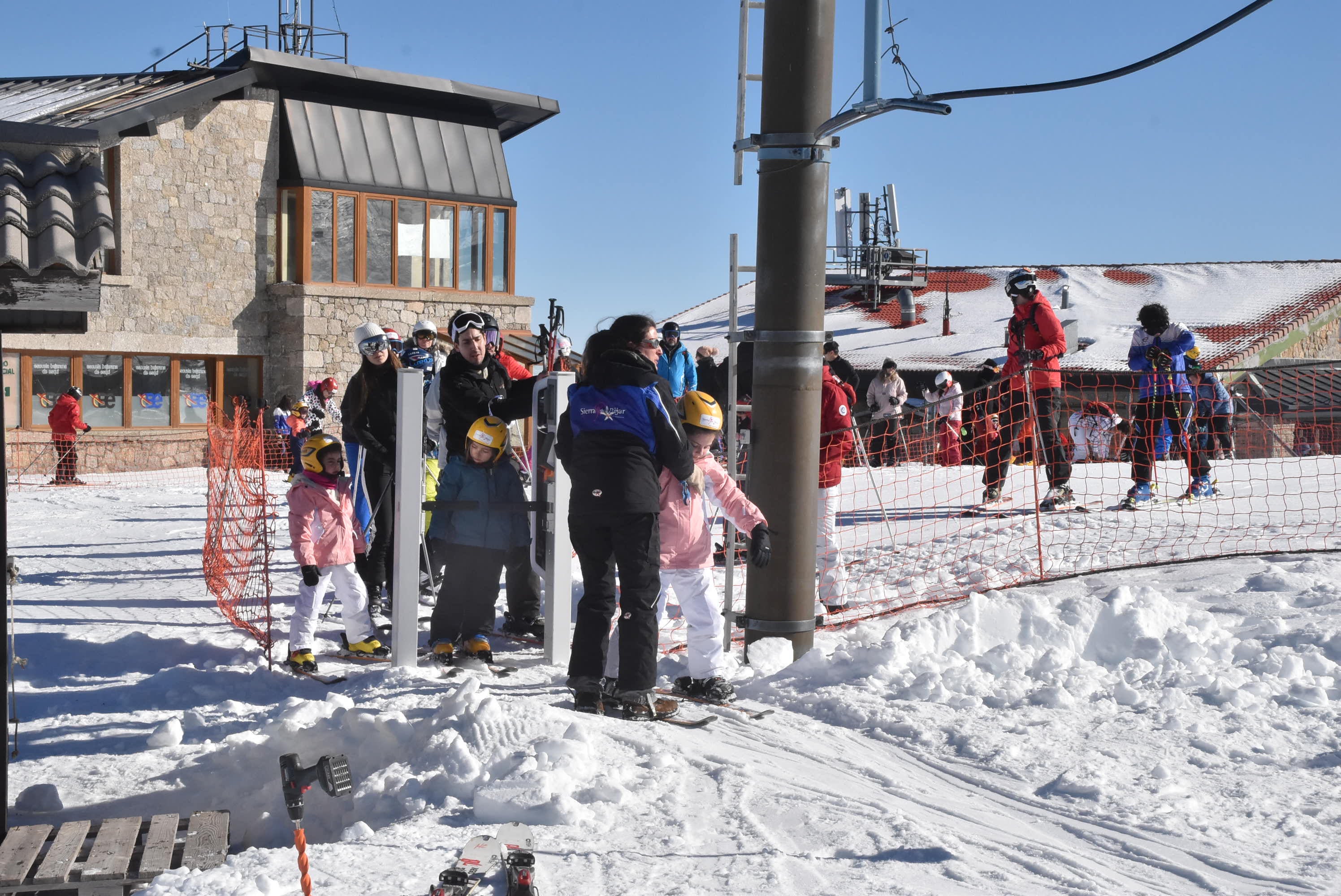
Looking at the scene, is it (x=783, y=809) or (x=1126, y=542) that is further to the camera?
(x=1126, y=542)

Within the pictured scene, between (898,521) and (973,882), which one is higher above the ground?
(898,521)

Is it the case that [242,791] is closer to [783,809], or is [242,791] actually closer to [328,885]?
[328,885]

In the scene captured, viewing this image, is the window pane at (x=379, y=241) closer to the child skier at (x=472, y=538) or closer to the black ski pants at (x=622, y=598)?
the child skier at (x=472, y=538)

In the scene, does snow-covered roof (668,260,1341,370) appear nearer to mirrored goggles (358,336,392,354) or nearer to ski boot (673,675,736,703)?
mirrored goggles (358,336,392,354)

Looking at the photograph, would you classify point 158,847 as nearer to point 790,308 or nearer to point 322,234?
point 790,308

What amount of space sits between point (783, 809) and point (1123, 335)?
2506cm

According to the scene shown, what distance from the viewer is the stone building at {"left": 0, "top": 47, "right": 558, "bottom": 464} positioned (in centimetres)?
2114

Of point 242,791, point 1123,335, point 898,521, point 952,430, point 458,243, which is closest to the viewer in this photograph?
point 242,791

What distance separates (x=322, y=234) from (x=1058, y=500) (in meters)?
16.8

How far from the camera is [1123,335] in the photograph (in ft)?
88.3

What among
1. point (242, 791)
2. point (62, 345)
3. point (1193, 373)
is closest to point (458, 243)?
point (62, 345)

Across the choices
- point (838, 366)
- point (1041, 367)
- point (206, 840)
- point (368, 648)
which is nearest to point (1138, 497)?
point (1041, 367)

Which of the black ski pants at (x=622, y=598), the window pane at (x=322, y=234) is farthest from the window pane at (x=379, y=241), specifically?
the black ski pants at (x=622, y=598)

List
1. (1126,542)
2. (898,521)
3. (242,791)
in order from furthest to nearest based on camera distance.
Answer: (898,521), (1126,542), (242,791)
